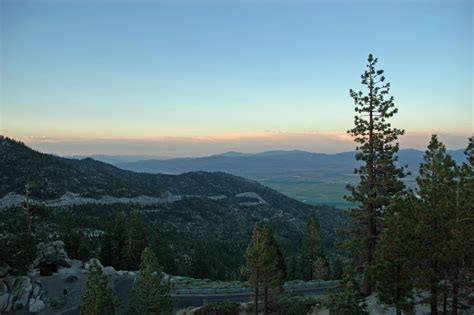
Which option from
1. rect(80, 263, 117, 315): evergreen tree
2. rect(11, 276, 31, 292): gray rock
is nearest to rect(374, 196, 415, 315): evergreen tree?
rect(80, 263, 117, 315): evergreen tree

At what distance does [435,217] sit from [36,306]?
34.5m

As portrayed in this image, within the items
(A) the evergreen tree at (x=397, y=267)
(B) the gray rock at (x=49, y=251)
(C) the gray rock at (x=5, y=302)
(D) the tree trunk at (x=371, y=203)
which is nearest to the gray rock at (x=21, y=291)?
(C) the gray rock at (x=5, y=302)

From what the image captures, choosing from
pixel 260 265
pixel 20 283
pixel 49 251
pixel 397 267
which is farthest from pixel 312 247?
pixel 20 283

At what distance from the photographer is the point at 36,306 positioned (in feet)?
123

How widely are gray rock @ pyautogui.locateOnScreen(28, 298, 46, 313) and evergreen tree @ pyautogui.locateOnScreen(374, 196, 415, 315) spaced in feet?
99.2

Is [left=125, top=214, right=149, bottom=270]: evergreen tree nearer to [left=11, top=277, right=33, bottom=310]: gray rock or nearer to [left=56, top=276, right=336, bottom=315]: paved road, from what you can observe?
[left=56, top=276, right=336, bottom=315]: paved road

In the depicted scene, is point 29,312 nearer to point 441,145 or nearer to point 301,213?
point 441,145

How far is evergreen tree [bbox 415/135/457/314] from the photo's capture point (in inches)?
908

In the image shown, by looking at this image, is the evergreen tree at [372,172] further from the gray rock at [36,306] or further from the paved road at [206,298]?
the gray rock at [36,306]

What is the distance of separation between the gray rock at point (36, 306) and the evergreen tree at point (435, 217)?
32.5 metres

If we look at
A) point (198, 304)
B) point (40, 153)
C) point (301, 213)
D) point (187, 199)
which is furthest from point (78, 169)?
point (198, 304)

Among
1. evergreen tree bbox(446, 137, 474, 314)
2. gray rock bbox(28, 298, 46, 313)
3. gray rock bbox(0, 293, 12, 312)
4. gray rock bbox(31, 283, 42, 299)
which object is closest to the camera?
evergreen tree bbox(446, 137, 474, 314)

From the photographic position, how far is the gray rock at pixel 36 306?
1456 inches

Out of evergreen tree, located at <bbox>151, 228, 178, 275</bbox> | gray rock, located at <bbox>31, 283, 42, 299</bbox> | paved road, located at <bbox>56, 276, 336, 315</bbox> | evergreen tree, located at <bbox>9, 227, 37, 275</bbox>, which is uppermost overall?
evergreen tree, located at <bbox>9, 227, 37, 275</bbox>
